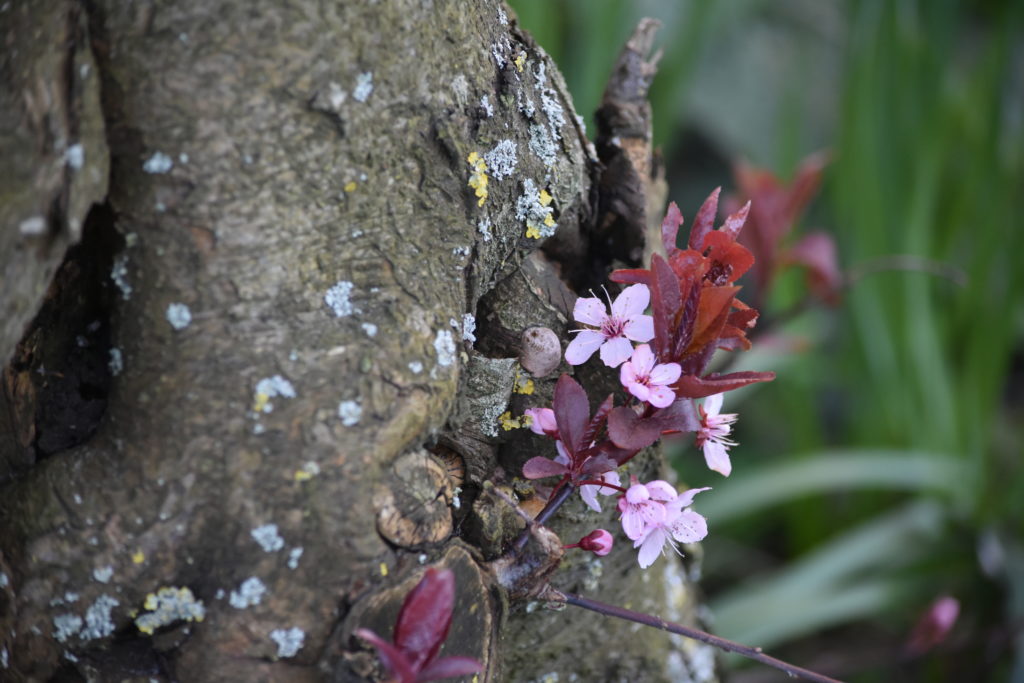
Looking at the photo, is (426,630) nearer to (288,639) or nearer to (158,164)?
(288,639)

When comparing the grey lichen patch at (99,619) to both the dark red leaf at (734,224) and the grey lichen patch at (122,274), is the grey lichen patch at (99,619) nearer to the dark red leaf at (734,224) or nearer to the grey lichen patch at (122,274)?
the grey lichen patch at (122,274)

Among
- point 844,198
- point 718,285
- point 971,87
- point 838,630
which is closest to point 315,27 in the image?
point 718,285

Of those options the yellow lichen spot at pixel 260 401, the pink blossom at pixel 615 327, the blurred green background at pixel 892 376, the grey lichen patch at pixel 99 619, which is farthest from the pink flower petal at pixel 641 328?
the blurred green background at pixel 892 376

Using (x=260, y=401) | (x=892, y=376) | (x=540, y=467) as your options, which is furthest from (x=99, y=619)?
(x=892, y=376)

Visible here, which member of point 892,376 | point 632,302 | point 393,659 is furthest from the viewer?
point 892,376

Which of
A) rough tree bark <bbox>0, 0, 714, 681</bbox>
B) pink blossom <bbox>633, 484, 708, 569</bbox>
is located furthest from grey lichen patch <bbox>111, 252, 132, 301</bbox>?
pink blossom <bbox>633, 484, 708, 569</bbox>

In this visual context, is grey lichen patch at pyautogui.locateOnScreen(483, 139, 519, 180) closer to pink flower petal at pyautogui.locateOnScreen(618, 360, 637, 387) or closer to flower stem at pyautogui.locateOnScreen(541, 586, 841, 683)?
pink flower petal at pyautogui.locateOnScreen(618, 360, 637, 387)

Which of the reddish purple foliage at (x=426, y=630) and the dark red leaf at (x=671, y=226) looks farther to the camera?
the dark red leaf at (x=671, y=226)

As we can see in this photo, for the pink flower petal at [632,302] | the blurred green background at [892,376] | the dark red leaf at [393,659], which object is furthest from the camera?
the blurred green background at [892,376]
